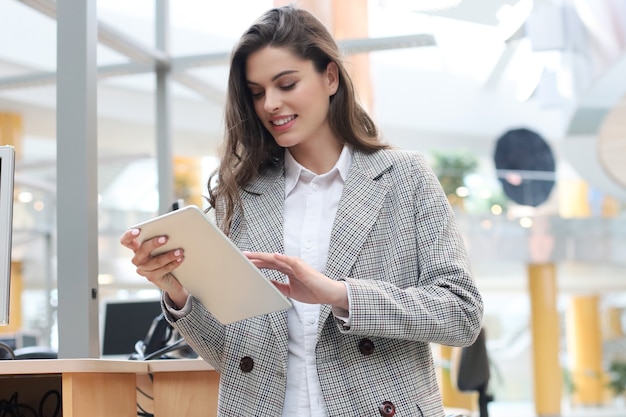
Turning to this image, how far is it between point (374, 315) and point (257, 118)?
0.59m

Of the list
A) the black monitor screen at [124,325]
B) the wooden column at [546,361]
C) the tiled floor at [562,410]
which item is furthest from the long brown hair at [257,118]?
the tiled floor at [562,410]

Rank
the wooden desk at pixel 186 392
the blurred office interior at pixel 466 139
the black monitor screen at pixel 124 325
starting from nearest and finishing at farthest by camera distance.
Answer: the wooden desk at pixel 186 392 < the black monitor screen at pixel 124 325 < the blurred office interior at pixel 466 139

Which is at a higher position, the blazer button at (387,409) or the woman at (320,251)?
the woman at (320,251)

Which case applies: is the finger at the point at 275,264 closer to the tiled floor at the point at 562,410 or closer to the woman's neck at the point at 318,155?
the woman's neck at the point at 318,155

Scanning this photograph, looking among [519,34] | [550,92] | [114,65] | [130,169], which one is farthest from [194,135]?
[114,65]

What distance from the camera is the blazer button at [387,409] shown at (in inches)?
64.5

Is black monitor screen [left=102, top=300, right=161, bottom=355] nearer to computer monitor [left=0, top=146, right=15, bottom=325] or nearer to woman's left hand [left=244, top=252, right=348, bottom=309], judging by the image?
computer monitor [left=0, top=146, right=15, bottom=325]

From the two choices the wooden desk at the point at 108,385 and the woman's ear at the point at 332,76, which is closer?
the wooden desk at the point at 108,385

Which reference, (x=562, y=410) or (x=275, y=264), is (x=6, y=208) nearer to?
(x=275, y=264)

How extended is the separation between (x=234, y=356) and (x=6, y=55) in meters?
10.5

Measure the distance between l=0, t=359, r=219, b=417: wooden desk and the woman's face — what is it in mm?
618

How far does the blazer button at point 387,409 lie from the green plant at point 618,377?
20202mm

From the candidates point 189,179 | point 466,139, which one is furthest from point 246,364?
point 466,139

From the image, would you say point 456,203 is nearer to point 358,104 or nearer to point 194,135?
point 194,135
